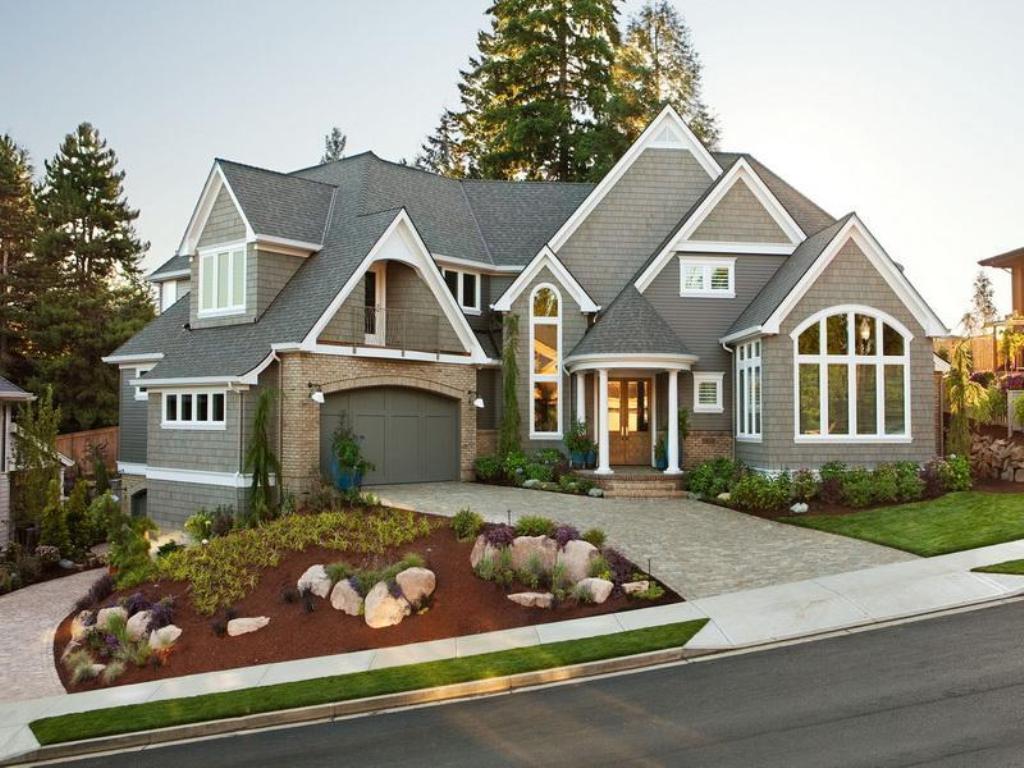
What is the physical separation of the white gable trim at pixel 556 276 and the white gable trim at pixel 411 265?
1.41 metres

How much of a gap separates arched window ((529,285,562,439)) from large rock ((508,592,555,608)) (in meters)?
11.3

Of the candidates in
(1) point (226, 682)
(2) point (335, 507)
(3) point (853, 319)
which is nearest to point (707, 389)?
(3) point (853, 319)

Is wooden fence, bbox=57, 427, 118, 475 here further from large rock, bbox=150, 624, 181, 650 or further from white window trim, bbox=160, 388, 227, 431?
large rock, bbox=150, 624, 181, 650

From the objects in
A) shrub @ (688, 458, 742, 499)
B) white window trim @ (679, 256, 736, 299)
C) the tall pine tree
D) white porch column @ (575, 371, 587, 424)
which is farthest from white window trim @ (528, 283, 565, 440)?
the tall pine tree

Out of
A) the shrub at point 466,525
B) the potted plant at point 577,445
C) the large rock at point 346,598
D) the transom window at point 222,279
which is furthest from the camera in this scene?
the potted plant at point 577,445

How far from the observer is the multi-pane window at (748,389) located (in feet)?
64.5

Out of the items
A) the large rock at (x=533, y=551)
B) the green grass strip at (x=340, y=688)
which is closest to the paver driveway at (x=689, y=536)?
the large rock at (x=533, y=551)

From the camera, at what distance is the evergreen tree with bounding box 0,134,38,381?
133 ft

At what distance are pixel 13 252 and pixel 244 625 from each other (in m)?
39.8

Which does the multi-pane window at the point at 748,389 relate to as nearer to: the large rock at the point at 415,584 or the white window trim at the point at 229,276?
the large rock at the point at 415,584

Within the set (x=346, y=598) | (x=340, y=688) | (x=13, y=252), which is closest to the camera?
(x=340, y=688)

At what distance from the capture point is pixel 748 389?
2052 cm

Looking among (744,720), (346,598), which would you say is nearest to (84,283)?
(346,598)

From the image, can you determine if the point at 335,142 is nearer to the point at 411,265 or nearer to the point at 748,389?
the point at 411,265
